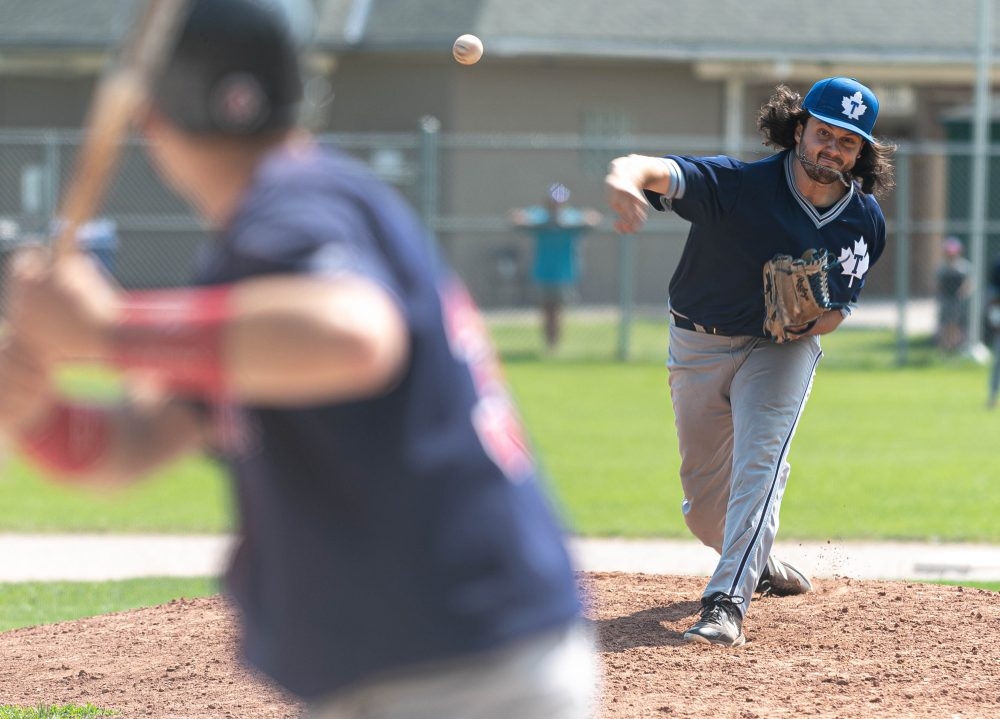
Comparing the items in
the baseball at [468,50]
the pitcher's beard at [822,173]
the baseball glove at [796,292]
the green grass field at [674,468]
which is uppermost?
the baseball at [468,50]

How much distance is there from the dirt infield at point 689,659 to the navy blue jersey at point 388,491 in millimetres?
3031

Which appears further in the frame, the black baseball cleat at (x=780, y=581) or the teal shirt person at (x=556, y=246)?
the teal shirt person at (x=556, y=246)

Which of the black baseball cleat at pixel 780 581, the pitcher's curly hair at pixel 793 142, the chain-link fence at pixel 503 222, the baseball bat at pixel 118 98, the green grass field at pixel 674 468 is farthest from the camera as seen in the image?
the chain-link fence at pixel 503 222

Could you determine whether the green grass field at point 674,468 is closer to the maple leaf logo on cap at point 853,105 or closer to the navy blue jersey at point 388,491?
the maple leaf logo on cap at point 853,105

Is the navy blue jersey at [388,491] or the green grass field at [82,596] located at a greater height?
the navy blue jersey at [388,491]

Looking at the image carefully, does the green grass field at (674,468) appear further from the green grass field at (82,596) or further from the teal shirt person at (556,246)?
the teal shirt person at (556,246)

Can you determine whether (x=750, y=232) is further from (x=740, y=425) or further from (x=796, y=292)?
(x=740, y=425)

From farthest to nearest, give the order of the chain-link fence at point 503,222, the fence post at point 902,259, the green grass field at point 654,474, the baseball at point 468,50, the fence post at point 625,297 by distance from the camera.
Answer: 1. the chain-link fence at point 503,222
2. the fence post at point 625,297
3. the fence post at point 902,259
4. the green grass field at point 654,474
5. the baseball at point 468,50

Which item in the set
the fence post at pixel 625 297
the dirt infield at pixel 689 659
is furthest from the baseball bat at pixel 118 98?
the fence post at pixel 625 297

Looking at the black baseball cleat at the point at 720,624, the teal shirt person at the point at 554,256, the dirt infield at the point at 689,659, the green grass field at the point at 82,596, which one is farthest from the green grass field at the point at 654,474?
the black baseball cleat at the point at 720,624

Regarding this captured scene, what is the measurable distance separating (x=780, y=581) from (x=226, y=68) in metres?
5.23

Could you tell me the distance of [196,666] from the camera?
20.2 ft

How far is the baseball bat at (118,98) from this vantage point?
221 cm

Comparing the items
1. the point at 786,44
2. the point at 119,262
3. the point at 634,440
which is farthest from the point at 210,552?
the point at 786,44
